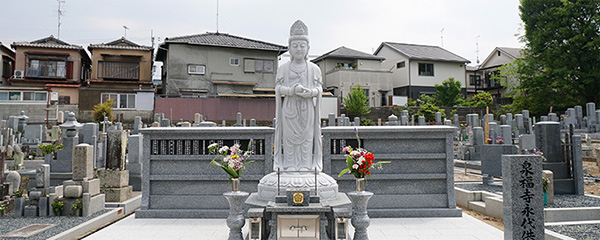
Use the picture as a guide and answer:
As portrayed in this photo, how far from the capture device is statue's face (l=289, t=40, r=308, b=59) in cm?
660

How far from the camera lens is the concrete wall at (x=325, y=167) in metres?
7.56

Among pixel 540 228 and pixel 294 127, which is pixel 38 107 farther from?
pixel 540 228

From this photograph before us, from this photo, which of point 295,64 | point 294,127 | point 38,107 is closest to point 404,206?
point 294,127

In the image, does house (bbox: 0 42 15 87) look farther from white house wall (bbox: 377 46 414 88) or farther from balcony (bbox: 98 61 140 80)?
white house wall (bbox: 377 46 414 88)

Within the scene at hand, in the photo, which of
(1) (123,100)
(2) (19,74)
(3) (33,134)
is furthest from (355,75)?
(2) (19,74)

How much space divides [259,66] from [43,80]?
17303 millimetres

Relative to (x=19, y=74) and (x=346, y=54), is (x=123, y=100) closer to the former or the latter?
(x=19, y=74)

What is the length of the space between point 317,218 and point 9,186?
25.6 feet

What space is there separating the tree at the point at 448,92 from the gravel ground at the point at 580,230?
27669 mm

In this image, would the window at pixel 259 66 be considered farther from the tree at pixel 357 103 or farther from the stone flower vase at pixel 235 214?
the stone flower vase at pixel 235 214

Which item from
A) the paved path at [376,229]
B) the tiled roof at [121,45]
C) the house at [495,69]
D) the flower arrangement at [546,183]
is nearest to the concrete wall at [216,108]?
the tiled roof at [121,45]

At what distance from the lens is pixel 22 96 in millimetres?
25109

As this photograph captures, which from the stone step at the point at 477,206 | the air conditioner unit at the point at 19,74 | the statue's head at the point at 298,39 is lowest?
the stone step at the point at 477,206

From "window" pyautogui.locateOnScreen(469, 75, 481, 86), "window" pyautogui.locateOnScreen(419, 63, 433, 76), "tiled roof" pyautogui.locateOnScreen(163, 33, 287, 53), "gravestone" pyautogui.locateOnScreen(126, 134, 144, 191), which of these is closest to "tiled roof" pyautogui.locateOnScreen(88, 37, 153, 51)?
"tiled roof" pyautogui.locateOnScreen(163, 33, 287, 53)
